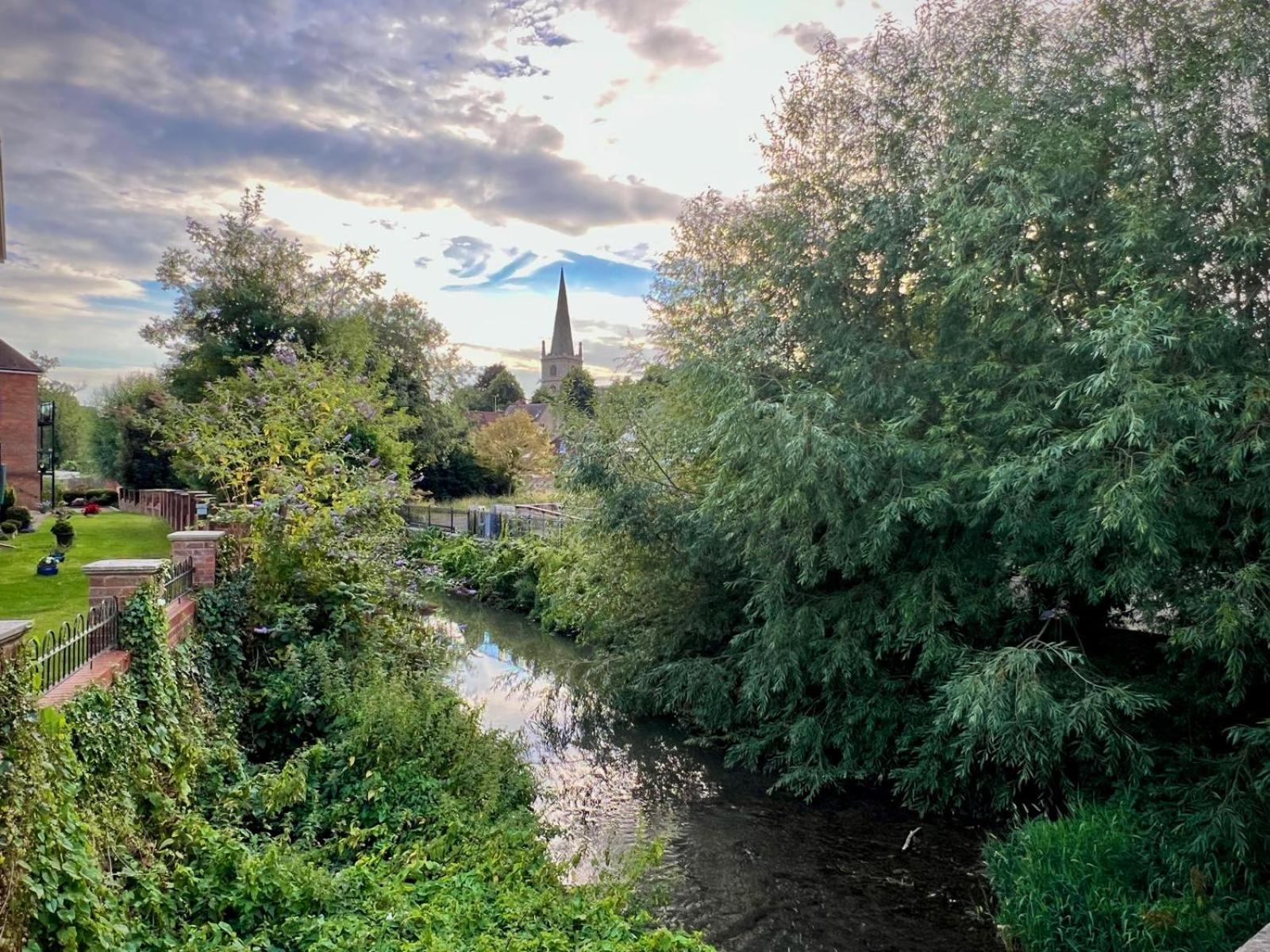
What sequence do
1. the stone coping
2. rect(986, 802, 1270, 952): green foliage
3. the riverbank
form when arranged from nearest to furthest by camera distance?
the stone coping, the riverbank, rect(986, 802, 1270, 952): green foliage

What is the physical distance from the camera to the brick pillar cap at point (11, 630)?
3.46m

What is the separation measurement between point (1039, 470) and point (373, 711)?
5641 mm

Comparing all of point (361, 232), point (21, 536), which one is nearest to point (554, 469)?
point (21, 536)

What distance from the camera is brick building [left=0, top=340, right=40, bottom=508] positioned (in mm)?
24312

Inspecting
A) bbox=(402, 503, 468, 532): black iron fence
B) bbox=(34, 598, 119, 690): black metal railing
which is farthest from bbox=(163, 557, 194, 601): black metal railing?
bbox=(402, 503, 468, 532): black iron fence

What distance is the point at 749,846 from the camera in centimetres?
752

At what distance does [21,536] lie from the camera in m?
16.0

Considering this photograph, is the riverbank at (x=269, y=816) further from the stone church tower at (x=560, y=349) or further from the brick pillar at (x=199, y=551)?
the stone church tower at (x=560, y=349)

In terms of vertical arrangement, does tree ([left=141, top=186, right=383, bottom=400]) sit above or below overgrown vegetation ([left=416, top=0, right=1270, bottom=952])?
above

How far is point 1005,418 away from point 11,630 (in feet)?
22.9

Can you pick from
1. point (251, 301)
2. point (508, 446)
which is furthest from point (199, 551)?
point (508, 446)

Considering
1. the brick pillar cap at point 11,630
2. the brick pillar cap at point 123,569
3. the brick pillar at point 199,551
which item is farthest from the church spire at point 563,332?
the brick pillar cap at point 11,630

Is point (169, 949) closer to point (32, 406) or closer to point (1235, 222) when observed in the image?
point (1235, 222)

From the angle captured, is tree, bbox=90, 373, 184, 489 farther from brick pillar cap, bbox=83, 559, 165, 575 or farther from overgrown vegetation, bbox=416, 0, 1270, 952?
overgrown vegetation, bbox=416, 0, 1270, 952
